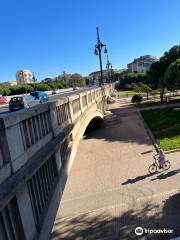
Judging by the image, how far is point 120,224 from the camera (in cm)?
1550

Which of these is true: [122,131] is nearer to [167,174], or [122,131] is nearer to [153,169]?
[153,169]

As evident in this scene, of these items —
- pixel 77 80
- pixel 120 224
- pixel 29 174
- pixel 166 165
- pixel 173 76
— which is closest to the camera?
pixel 29 174

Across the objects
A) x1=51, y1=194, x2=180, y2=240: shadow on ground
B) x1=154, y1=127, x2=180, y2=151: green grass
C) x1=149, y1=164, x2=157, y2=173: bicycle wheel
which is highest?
x1=149, y1=164, x2=157, y2=173: bicycle wheel

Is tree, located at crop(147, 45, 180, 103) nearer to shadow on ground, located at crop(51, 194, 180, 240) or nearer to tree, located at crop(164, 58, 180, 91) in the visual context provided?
tree, located at crop(164, 58, 180, 91)

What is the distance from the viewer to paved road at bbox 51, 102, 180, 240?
15156mm

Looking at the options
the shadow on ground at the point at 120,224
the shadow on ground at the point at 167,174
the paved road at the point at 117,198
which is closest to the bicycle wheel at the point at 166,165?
the paved road at the point at 117,198

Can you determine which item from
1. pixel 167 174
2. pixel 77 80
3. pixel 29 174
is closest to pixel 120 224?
pixel 167 174

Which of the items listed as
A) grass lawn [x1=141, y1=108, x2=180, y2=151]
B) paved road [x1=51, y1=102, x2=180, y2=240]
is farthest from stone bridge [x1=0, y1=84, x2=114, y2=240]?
grass lawn [x1=141, y1=108, x2=180, y2=151]

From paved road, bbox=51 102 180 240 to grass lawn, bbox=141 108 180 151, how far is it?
2087 millimetres

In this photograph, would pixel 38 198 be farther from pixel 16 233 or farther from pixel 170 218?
pixel 170 218

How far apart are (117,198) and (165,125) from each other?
22.1 metres

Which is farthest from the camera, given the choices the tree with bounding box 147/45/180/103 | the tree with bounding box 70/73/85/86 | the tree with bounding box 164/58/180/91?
the tree with bounding box 70/73/85/86

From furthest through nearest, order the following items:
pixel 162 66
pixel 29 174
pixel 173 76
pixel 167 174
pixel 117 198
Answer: pixel 162 66 → pixel 173 76 → pixel 167 174 → pixel 117 198 → pixel 29 174

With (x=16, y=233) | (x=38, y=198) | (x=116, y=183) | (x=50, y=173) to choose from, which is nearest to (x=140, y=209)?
(x=116, y=183)
